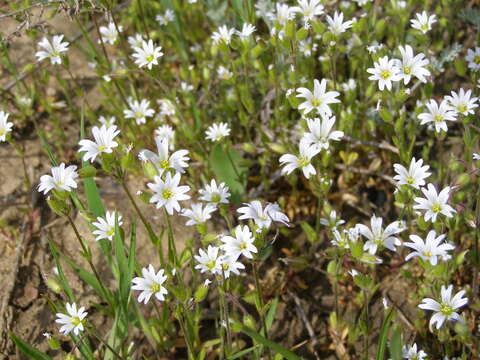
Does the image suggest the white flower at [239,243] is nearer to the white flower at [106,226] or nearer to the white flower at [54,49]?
the white flower at [106,226]

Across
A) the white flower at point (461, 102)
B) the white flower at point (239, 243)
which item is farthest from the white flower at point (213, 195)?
the white flower at point (461, 102)

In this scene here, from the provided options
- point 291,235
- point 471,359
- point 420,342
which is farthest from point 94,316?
point 471,359

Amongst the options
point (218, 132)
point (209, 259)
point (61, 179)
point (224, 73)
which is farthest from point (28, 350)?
point (224, 73)

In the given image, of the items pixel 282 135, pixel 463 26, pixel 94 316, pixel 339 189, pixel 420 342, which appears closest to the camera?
pixel 420 342

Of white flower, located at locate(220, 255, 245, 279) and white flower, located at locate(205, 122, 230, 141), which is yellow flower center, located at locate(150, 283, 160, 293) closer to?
white flower, located at locate(220, 255, 245, 279)

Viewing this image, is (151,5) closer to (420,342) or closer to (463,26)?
(463,26)

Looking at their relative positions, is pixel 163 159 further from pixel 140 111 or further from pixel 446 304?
pixel 446 304
